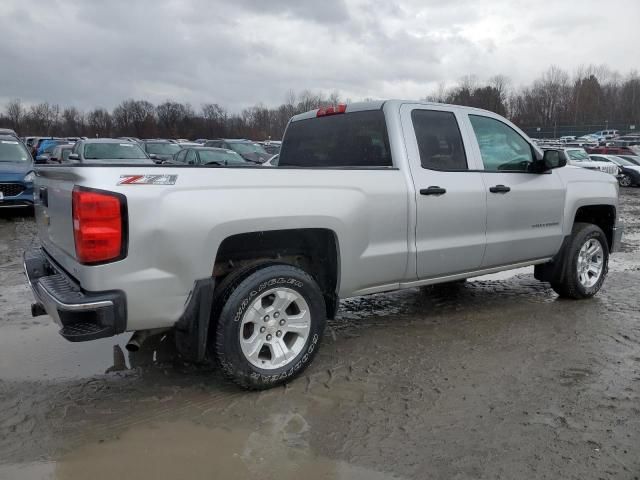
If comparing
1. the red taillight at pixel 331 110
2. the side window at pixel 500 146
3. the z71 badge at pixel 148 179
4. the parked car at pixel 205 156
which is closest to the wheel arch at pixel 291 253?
the z71 badge at pixel 148 179

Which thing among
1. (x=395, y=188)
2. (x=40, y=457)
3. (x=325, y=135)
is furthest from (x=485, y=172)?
(x=40, y=457)

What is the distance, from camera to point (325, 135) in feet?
16.5

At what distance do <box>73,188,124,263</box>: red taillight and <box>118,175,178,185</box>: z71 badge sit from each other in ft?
0.35

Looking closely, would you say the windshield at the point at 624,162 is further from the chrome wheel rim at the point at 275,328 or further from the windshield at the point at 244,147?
the chrome wheel rim at the point at 275,328

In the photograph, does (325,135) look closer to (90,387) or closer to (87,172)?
(87,172)

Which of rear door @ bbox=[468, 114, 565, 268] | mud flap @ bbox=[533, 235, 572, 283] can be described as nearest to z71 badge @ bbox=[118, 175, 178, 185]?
rear door @ bbox=[468, 114, 565, 268]

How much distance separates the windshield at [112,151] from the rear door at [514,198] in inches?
434

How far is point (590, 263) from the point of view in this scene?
19.7 feet

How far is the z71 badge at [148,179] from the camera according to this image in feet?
9.93

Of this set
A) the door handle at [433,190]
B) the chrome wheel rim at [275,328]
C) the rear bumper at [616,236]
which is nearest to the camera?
the chrome wheel rim at [275,328]

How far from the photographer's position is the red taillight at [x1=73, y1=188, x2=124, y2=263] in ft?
9.76

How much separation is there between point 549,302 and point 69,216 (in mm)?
4815

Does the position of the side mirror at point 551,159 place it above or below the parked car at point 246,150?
below

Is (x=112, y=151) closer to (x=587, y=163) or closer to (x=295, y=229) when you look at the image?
(x=295, y=229)
